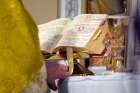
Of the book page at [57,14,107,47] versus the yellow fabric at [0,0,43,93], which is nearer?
the yellow fabric at [0,0,43,93]

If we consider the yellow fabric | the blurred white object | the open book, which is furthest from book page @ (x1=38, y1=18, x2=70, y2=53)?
the yellow fabric

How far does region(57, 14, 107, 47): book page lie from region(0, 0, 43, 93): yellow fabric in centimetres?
21

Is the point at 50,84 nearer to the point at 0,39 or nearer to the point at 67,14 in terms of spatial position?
the point at 0,39

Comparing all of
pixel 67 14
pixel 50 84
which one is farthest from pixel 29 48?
pixel 67 14

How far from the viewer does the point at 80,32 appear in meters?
0.83

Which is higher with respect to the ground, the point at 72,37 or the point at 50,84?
the point at 72,37

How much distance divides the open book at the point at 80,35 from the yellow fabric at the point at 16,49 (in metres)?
0.21

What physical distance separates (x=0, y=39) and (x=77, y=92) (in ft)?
0.81

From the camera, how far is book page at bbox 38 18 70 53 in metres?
0.88

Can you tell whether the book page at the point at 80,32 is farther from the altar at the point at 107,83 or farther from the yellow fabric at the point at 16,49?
the yellow fabric at the point at 16,49

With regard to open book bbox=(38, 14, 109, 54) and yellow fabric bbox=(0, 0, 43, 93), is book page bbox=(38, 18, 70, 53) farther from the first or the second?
yellow fabric bbox=(0, 0, 43, 93)

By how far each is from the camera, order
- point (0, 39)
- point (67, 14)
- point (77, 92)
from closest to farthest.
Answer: point (0, 39) → point (77, 92) → point (67, 14)

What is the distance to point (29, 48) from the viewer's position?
59 cm

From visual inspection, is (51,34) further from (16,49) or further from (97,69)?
(16,49)
